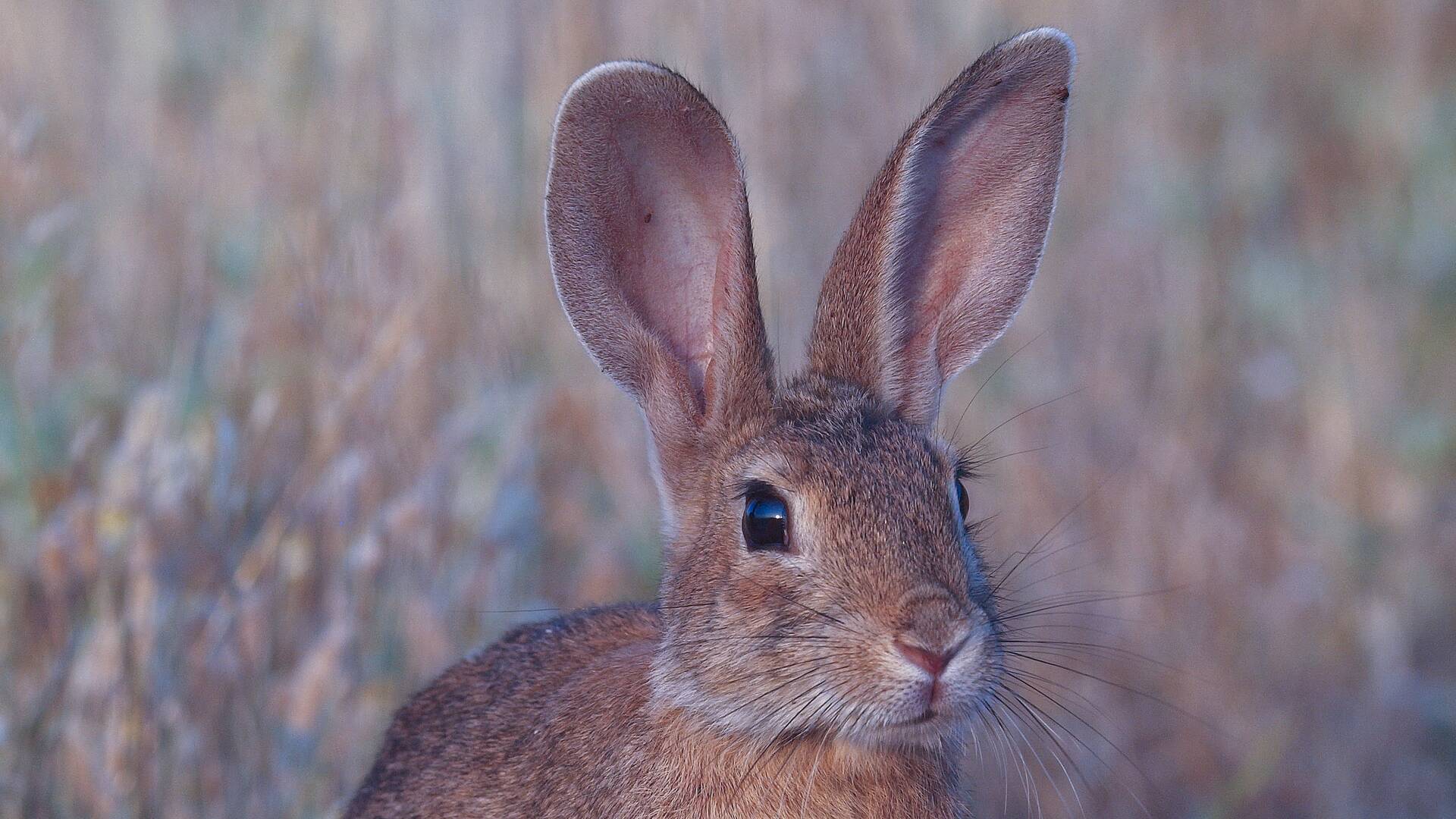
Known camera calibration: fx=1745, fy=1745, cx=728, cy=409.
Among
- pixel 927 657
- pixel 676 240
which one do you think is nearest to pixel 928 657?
pixel 927 657

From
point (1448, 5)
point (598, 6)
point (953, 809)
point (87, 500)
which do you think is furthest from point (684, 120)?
point (1448, 5)

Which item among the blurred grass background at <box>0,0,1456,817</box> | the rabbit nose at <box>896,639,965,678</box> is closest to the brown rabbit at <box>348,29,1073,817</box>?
the rabbit nose at <box>896,639,965,678</box>

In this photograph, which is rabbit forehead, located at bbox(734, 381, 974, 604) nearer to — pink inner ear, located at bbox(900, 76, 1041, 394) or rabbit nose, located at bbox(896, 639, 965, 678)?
rabbit nose, located at bbox(896, 639, 965, 678)

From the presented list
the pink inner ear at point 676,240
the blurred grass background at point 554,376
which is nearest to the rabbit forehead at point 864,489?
the pink inner ear at point 676,240

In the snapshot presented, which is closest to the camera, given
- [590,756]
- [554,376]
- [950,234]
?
[590,756]

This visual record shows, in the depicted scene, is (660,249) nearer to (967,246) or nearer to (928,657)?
(967,246)

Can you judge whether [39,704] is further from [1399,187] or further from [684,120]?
[1399,187]

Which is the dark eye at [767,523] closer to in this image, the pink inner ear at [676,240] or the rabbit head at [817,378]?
the rabbit head at [817,378]
